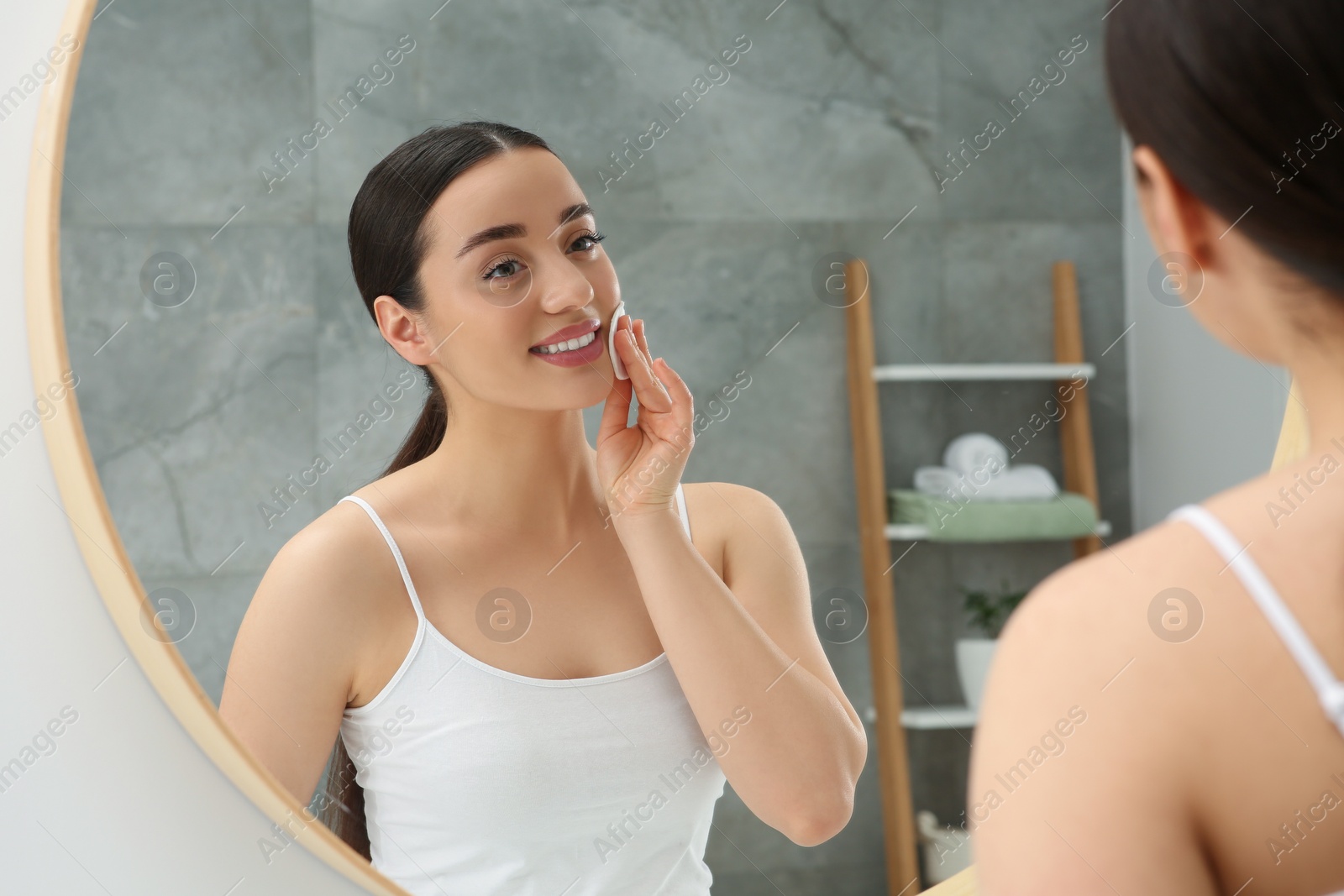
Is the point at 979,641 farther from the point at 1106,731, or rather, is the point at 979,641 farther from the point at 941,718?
the point at 1106,731

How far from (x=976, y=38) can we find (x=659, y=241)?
1.61ft

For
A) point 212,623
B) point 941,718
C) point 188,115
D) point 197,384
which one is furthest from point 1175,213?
point 941,718

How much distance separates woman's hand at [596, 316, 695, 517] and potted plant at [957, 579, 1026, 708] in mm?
798

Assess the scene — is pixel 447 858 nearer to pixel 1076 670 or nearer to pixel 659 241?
pixel 1076 670

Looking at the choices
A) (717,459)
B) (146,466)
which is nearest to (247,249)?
(146,466)

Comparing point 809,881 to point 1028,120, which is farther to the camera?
point 1028,120

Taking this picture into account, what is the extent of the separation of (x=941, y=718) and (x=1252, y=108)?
1.16 m

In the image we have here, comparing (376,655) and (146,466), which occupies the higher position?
(146,466)

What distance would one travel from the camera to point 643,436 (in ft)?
1.77

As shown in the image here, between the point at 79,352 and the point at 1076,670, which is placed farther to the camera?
the point at 79,352

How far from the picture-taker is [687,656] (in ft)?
1.65

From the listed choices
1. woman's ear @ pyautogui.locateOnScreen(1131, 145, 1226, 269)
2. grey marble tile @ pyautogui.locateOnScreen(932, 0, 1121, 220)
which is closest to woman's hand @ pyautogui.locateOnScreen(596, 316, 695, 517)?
woman's ear @ pyautogui.locateOnScreen(1131, 145, 1226, 269)

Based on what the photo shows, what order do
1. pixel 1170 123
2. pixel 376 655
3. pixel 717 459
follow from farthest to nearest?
pixel 717 459, pixel 376 655, pixel 1170 123

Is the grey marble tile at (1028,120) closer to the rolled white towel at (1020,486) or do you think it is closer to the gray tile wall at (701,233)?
the gray tile wall at (701,233)
